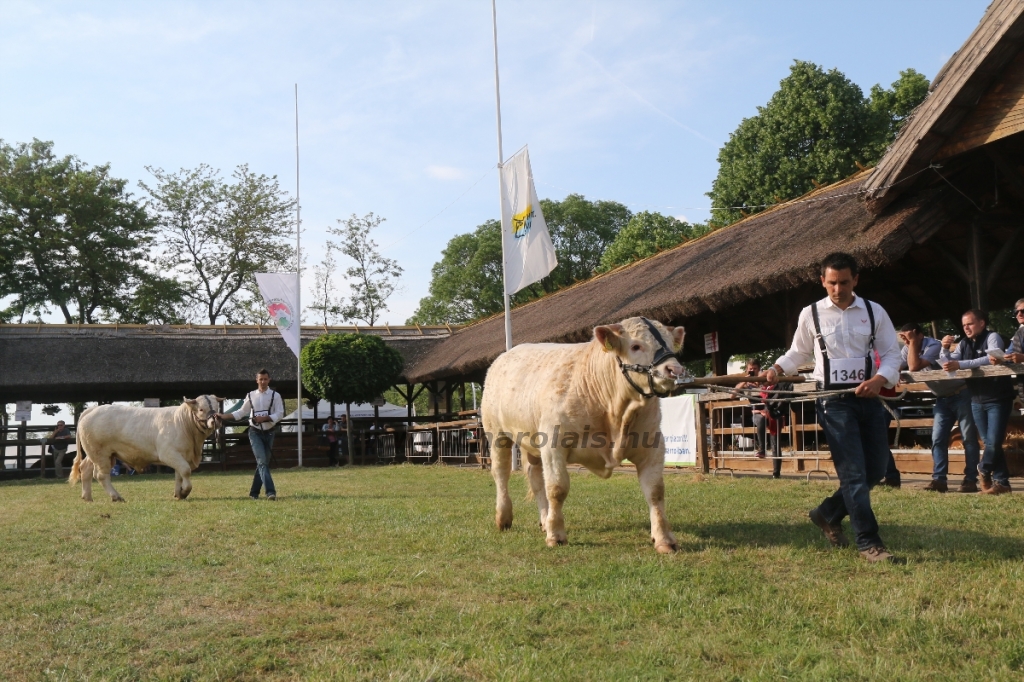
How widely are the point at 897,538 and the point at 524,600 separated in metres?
2.90

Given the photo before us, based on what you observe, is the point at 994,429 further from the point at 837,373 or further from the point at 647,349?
the point at 647,349

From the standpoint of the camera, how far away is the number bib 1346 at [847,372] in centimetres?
514

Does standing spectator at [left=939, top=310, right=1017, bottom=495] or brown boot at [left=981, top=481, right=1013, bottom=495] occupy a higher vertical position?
standing spectator at [left=939, top=310, right=1017, bottom=495]

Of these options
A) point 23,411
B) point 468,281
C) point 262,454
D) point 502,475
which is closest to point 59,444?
point 23,411

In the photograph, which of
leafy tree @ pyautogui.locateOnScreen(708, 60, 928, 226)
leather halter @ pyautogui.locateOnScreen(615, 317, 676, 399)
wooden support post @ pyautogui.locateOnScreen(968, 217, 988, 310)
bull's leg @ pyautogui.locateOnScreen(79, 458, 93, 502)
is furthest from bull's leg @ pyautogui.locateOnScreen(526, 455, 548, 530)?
leafy tree @ pyautogui.locateOnScreen(708, 60, 928, 226)

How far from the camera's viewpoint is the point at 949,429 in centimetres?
880

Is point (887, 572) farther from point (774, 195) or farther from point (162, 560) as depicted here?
point (774, 195)

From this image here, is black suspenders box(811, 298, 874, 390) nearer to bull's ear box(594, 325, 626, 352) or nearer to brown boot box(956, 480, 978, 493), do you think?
bull's ear box(594, 325, 626, 352)

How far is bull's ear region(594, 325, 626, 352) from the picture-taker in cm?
584

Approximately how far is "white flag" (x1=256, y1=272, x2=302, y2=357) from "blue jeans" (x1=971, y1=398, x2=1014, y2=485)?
18.5 meters

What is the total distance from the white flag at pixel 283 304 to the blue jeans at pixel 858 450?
64.6 ft

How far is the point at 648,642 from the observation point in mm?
3594

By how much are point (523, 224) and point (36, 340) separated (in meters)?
19.5

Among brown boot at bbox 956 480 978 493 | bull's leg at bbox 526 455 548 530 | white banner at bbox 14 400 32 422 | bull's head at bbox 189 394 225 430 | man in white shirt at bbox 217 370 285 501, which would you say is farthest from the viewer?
white banner at bbox 14 400 32 422
